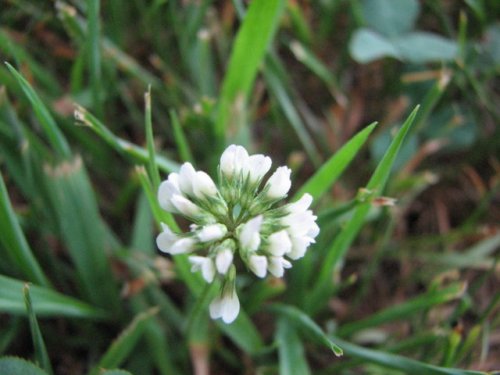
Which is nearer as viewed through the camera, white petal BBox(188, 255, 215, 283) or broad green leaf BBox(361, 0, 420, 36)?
white petal BBox(188, 255, 215, 283)

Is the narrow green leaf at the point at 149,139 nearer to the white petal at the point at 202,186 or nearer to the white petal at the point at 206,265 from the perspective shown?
the white petal at the point at 202,186

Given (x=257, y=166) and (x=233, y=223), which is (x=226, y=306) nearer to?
(x=233, y=223)

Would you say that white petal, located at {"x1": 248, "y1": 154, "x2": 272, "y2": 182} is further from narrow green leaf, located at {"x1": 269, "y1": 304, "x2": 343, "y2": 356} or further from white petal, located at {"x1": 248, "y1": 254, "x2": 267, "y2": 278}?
narrow green leaf, located at {"x1": 269, "y1": 304, "x2": 343, "y2": 356}

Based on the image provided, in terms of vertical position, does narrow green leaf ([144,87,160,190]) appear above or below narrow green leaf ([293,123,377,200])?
below

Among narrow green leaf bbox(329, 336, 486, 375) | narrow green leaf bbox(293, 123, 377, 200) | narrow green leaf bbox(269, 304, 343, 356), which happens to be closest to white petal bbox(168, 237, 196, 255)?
narrow green leaf bbox(269, 304, 343, 356)

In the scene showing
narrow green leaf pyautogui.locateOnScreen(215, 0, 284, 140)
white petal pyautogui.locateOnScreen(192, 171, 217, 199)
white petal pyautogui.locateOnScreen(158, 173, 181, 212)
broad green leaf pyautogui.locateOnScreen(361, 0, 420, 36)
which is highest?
broad green leaf pyautogui.locateOnScreen(361, 0, 420, 36)

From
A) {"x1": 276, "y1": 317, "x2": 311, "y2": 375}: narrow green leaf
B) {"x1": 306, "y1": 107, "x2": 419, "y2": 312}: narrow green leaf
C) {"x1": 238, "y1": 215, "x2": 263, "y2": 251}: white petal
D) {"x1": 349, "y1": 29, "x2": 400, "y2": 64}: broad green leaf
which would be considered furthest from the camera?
{"x1": 349, "y1": 29, "x2": 400, "y2": 64}: broad green leaf
